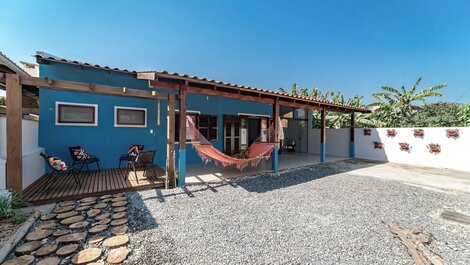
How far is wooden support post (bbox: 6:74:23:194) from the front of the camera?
3.13m

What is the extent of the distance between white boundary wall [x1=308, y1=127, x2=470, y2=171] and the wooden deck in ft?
31.2

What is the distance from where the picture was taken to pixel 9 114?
313 centimetres

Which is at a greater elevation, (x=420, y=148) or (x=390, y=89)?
(x=390, y=89)

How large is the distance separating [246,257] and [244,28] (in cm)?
1097

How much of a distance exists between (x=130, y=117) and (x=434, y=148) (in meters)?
11.7

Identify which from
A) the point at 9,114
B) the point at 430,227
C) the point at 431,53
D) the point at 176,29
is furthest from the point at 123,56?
the point at 431,53

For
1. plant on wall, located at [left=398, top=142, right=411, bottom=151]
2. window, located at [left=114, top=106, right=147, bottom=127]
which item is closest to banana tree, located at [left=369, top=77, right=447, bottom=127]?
plant on wall, located at [left=398, top=142, right=411, bottom=151]

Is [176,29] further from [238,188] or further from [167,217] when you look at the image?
[167,217]

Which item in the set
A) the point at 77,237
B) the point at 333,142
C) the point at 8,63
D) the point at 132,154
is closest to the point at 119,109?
the point at 132,154

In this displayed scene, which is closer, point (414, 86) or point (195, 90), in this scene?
point (195, 90)

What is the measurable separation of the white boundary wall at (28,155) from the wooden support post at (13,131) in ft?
0.47

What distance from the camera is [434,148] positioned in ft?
26.8

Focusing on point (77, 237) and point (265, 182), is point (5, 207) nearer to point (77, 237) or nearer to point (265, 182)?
point (77, 237)

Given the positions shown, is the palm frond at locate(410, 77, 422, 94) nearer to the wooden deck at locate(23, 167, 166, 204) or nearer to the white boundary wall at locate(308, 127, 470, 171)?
the white boundary wall at locate(308, 127, 470, 171)
